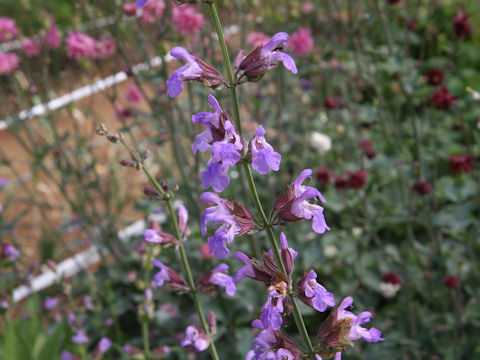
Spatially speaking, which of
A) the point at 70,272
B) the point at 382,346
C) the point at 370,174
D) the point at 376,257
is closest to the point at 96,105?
the point at 70,272

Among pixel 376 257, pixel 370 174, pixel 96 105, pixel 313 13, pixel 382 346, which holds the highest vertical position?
pixel 96 105

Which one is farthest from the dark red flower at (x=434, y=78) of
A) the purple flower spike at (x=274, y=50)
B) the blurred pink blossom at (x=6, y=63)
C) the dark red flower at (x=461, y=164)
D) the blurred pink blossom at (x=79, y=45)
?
the blurred pink blossom at (x=6, y=63)

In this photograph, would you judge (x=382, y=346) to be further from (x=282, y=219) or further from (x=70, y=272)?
(x=70, y=272)

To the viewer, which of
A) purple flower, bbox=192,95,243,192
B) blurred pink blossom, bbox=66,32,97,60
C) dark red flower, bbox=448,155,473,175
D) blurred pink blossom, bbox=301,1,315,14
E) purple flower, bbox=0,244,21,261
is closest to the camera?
purple flower, bbox=192,95,243,192

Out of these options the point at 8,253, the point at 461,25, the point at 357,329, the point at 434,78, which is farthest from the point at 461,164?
the point at 8,253

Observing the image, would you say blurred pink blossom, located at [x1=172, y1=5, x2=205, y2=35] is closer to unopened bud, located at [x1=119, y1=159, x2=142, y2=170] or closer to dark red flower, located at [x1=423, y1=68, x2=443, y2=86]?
dark red flower, located at [x1=423, y1=68, x2=443, y2=86]

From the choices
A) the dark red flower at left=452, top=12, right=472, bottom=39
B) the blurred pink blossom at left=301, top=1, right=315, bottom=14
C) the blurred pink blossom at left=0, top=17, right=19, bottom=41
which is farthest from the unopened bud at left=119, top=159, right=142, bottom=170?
the blurred pink blossom at left=301, top=1, right=315, bottom=14

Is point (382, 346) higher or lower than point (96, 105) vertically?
lower
